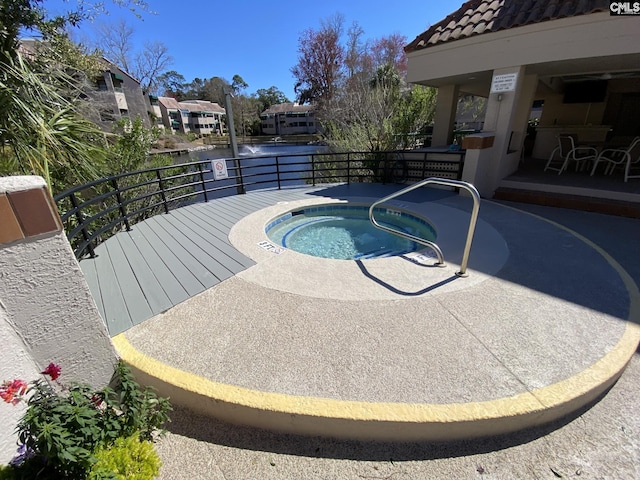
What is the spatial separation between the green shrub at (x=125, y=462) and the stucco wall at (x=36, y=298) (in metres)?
0.56

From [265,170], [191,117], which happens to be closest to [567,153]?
[265,170]

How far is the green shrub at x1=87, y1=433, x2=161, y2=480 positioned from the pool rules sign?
5.48m

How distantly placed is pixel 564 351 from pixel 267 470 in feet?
7.72

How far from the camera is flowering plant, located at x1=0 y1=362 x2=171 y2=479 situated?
1.20 meters

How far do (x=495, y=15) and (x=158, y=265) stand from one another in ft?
27.2

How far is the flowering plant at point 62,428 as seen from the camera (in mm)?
1195

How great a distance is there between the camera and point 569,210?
18.8ft

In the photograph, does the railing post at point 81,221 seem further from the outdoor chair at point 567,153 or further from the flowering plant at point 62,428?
the outdoor chair at point 567,153

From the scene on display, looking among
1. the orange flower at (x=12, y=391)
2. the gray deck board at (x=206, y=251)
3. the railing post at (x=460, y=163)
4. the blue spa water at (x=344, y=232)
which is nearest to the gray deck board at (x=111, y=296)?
the gray deck board at (x=206, y=251)

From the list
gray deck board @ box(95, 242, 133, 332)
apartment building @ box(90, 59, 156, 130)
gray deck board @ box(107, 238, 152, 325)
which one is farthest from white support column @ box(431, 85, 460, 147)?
apartment building @ box(90, 59, 156, 130)

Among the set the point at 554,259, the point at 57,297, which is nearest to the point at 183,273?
the point at 57,297

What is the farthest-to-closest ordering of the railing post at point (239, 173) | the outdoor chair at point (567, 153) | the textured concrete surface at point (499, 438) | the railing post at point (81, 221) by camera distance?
the outdoor chair at point (567, 153) → the railing post at point (239, 173) → the railing post at point (81, 221) → the textured concrete surface at point (499, 438)

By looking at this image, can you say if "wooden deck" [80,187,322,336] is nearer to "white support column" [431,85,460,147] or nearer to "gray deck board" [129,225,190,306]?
"gray deck board" [129,225,190,306]

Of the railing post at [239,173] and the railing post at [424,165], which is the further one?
the railing post at [424,165]
